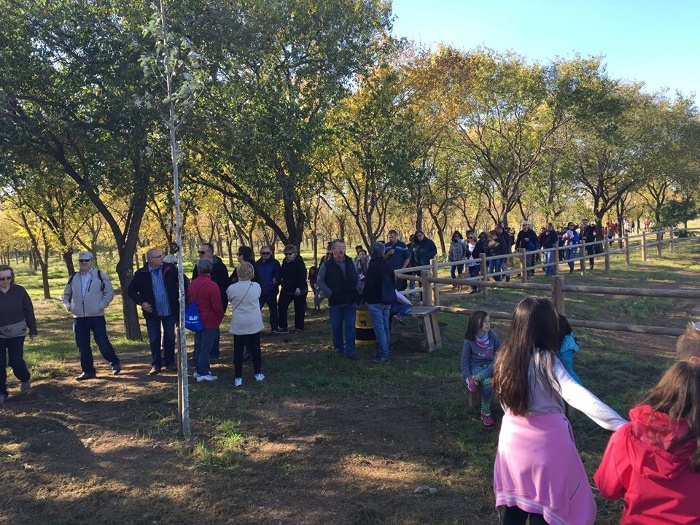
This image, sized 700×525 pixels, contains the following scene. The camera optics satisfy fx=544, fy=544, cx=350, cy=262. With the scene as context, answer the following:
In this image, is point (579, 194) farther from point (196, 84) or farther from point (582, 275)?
point (196, 84)

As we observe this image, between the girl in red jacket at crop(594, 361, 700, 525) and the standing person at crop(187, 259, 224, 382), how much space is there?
217 inches

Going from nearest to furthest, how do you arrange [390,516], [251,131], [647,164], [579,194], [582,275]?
[390,516] → [251,131] → [582,275] → [647,164] → [579,194]

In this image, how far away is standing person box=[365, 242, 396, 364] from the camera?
7562mm

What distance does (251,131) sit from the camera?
10.2 m

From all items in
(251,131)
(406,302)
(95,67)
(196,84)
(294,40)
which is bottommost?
(406,302)

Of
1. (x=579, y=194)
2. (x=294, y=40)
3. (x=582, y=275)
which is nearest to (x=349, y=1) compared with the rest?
(x=294, y=40)

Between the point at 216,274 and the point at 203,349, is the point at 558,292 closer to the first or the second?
the point at 203,349

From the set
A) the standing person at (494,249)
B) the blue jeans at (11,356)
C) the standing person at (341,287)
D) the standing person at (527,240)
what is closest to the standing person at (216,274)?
the standing person at (341,287)

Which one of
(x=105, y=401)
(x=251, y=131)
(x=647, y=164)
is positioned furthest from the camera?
(x=647, y=164)

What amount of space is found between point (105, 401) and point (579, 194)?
36433 millimetres

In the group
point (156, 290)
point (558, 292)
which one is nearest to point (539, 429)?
point (558, 292)

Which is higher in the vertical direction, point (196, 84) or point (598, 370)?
point (196, 84)

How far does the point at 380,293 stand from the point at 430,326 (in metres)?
1.24

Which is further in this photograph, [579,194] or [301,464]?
[579,194]
